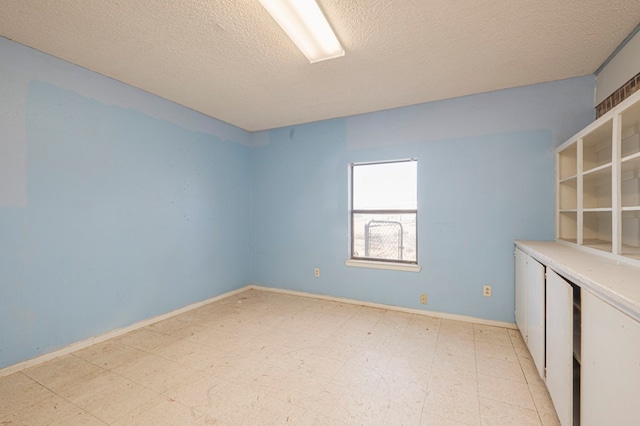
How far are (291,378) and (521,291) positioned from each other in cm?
219

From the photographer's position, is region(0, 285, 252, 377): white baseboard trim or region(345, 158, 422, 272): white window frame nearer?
region(0, 285, 252, 377): white baseboard trim

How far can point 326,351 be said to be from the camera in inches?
95.8

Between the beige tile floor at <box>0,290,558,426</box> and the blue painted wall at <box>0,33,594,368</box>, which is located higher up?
the blue painted wall at <box>0,33,594,368</box>

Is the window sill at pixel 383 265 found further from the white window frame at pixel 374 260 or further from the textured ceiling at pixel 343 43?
the textured ceiling at pixel 343 43

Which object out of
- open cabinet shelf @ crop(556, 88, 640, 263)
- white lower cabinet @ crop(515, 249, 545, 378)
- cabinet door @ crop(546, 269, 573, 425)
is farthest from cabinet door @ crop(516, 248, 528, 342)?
cabinet door @ crop(546, 269, 573, 425)

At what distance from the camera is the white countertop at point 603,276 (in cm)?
96

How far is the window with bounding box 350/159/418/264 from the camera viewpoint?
11.4 ft

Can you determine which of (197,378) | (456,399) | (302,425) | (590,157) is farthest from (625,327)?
(197,378)

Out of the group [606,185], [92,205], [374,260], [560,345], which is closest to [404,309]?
[374,260]

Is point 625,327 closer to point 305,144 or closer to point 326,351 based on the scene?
point 326,351

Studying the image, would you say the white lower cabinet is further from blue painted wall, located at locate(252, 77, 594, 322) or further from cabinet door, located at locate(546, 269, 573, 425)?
blue painted wall, located at locate(252, 77, 594, 322)

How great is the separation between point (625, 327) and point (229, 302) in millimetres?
3798

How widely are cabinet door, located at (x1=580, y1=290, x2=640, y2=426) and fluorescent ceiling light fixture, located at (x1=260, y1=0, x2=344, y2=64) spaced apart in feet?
7.05

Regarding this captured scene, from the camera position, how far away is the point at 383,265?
11.5 feet
